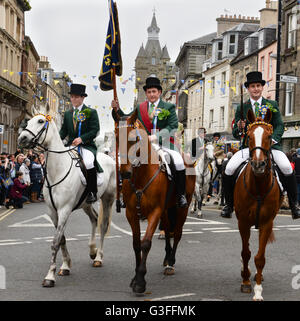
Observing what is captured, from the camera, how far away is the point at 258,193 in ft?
21.3

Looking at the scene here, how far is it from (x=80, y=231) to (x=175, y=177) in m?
5.70

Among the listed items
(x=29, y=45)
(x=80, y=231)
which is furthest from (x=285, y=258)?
(x=29, y=45)

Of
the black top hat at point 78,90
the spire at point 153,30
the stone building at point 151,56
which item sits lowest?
the black top hat at point 78,90

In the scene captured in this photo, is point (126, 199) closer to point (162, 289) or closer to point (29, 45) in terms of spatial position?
point (162, 289)

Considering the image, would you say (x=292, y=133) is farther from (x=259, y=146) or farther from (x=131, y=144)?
(x=131, y=144)

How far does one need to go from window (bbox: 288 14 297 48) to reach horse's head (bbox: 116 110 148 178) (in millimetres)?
26245

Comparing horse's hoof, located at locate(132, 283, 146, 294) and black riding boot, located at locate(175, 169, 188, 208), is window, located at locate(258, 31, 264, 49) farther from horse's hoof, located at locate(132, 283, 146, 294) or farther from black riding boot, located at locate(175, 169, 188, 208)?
horse's hoof, located at locate(132, 283, 146, 294)

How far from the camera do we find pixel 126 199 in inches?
269

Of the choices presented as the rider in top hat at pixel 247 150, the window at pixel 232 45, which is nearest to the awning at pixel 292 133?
the window at pixel 232 45

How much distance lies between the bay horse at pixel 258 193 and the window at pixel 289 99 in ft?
81.4

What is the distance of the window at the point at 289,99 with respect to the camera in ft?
99.2

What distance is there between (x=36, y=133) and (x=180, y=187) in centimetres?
239

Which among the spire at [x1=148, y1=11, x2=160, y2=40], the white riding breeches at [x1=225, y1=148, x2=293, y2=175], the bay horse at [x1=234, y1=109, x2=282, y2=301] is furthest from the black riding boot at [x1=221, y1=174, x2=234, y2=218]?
the spire at [x1=148, y1=11, x2=160, y2=40]

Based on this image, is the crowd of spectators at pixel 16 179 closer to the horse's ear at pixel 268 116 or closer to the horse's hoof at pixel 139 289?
the horse's hoof at pixel 139 289
